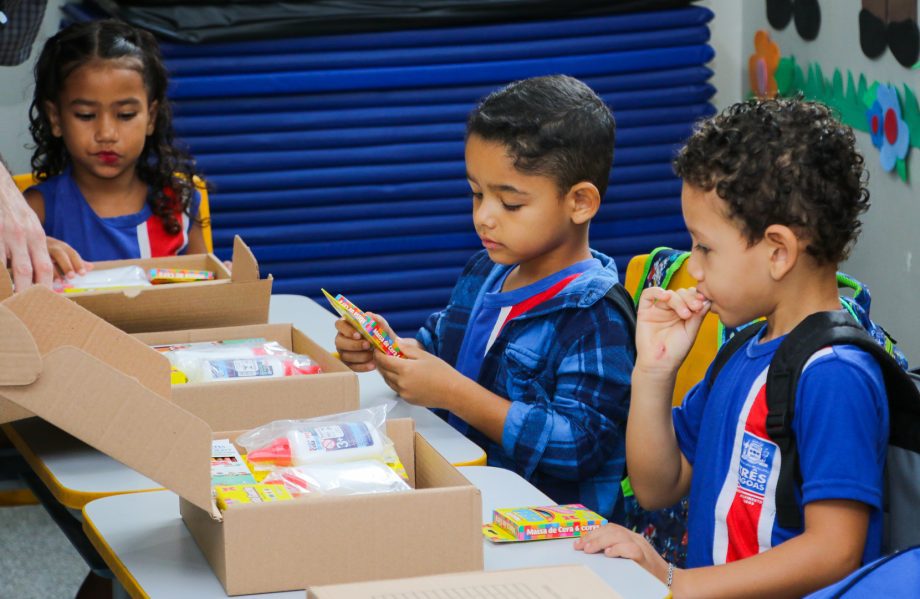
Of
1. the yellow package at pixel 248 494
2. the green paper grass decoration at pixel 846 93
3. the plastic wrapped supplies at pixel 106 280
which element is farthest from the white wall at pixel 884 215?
the yellow package at pixel 248 494

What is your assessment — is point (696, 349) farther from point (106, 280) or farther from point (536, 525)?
point (106, 280)

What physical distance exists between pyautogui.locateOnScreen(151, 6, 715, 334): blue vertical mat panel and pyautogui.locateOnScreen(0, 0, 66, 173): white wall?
1.43 feet

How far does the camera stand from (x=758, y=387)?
175 cm

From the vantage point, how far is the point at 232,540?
4.48 feet

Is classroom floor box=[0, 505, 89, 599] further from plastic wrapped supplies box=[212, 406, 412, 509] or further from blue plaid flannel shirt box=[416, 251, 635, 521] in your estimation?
plastic wrapped supplies box=[212, 406, 412, 509]

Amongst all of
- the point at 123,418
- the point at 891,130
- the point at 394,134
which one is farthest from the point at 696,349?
the point at 394,134

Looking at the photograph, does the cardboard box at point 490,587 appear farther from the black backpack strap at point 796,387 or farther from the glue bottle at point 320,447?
the black backpack strap at point 796,387

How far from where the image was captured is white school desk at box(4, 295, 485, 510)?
175 cm

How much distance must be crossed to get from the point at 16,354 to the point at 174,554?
12.6 inches

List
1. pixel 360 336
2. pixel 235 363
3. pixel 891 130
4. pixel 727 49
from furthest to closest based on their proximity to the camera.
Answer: pixel 727 49
pixel 891 130
pixel 360 336
pixel 235 363

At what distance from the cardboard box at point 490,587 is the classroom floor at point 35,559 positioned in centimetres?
241

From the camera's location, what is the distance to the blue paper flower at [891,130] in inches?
155

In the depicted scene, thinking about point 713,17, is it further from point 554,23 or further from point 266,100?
point 266,100

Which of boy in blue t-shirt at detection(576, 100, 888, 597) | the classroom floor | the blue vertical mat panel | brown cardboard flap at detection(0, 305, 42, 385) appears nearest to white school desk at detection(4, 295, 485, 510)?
boy in blue t-shirt at detection(576, 100, 888, 597)
